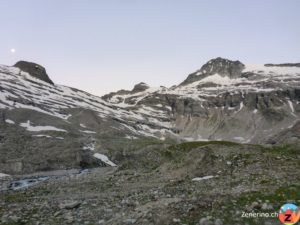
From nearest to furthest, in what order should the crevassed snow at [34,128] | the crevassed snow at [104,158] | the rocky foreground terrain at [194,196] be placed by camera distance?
1. the rocky foreground terrain at [194,196]
2. the crevassed snow at [104,158]
3. the crevassed snow at [34,128]

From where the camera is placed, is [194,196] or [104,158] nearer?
[194,196]

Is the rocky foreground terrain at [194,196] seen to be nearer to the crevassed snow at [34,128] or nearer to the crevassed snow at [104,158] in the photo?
the crevassed snow at [104,158]

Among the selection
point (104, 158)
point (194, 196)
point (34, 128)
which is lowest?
point (104, 158)

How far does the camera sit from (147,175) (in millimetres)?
41125

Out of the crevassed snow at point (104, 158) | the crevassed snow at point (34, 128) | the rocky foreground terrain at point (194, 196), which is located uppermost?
the rocky foreground terrain at point (194, 196)

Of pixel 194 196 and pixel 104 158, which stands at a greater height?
pixel 194 196

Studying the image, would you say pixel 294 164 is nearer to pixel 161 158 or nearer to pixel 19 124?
pixel 161 158

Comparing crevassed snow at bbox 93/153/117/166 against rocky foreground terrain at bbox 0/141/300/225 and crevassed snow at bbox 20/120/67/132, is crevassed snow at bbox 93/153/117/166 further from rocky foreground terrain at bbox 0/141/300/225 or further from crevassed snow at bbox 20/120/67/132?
rocky foreground terrain at bbox 0/141/300/225

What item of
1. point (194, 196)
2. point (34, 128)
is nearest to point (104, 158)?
point (34, 128)

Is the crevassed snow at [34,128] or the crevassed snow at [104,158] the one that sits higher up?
the crevassed snow at [34,128]

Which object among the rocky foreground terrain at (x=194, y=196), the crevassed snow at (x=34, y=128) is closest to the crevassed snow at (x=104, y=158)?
the crevassed snow at (x=34, y=128)

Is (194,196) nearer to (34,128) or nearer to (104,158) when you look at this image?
(104,158)

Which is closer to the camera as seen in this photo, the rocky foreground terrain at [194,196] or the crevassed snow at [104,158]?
the rocky foreground terrain at [194,196]

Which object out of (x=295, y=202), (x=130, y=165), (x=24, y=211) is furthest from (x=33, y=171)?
(x=295, y=202)
